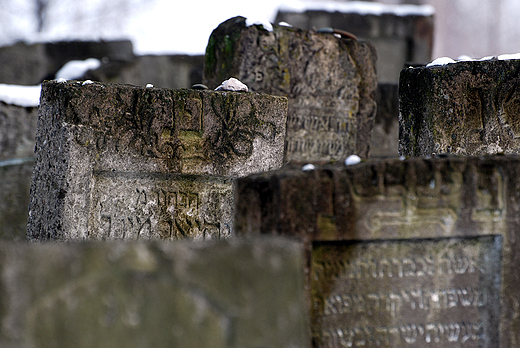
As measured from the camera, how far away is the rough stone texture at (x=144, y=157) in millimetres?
2990

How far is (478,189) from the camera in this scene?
2.00 m

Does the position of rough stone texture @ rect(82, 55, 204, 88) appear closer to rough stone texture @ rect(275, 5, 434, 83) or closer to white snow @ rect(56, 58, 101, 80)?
white snow @ rect(56, 58, 101, 80)

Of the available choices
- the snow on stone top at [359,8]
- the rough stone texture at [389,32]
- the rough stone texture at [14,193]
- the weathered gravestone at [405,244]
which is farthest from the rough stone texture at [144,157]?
the snow on stone top at [359,8]

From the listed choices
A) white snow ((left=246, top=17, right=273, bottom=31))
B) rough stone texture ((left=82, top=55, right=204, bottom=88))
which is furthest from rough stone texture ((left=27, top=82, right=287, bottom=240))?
rough stone texture ((left=82, top=55, right=204, bottom=88))

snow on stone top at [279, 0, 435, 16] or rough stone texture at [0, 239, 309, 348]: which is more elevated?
snow on stone top at [279, 0, 435, 16]

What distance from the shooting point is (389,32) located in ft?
28.1

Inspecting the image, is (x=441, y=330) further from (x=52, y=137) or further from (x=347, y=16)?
(x=347, y=16)

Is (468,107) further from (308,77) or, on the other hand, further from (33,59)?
(33,59)

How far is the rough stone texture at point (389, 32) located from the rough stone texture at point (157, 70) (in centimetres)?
186

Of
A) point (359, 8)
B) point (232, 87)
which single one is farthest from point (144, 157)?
point (359, 8)

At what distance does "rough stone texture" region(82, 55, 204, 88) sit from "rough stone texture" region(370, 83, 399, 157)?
232cm

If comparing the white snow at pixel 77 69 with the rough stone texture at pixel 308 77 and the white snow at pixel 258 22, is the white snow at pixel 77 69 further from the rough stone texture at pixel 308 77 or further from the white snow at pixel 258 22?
the white snow at pixel 258 22

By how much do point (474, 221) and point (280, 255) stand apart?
34.8 inches

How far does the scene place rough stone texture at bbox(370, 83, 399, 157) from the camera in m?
6.12
